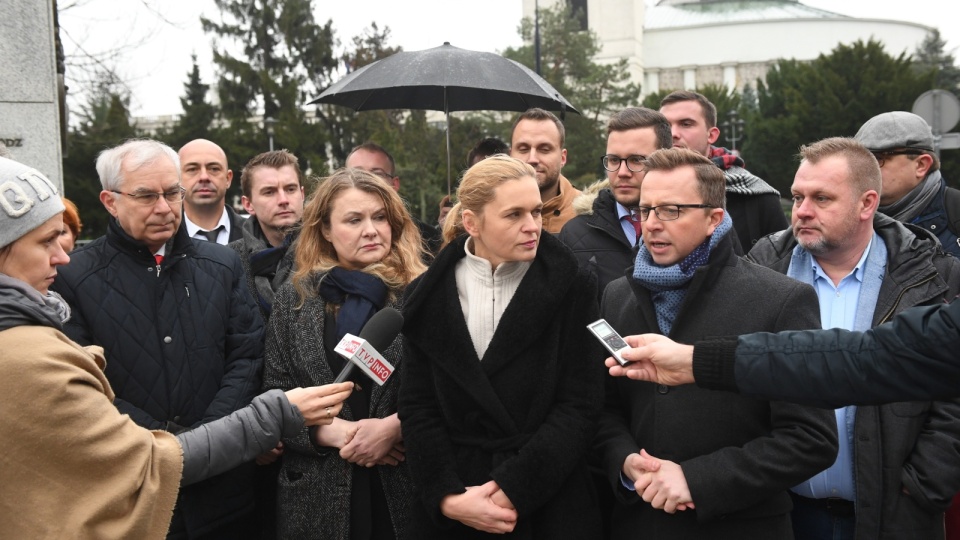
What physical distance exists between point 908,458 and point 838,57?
58.2 metres

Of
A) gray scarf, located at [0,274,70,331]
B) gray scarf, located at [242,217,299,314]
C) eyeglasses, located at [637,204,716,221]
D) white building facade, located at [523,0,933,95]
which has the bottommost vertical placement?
gray scarf, located at [242,217,299,314]

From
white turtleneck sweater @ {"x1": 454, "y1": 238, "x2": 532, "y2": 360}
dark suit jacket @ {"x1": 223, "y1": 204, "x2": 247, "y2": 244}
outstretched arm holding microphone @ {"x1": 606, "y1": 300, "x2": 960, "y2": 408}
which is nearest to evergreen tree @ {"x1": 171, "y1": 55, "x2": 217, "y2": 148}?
dark suit jacket @ {"x1": 223, "y1": 204, "x2": 247, "y2": 244}

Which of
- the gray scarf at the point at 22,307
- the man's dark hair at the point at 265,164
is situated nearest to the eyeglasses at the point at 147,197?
the gray scarf at the point at 22,307

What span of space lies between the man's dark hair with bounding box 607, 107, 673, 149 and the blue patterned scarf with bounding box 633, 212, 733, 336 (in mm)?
1704

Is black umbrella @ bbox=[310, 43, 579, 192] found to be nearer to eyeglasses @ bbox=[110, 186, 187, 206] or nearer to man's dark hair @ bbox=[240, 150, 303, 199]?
man's dark hair @ bbox=[240, 150, 303, 199]

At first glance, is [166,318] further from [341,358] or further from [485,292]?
[485,292]

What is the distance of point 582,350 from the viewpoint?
152 inches

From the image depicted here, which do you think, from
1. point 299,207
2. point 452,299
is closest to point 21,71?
point 299,207

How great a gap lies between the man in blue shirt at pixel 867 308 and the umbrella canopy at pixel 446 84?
8.39ft

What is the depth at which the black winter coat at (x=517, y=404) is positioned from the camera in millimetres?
3689

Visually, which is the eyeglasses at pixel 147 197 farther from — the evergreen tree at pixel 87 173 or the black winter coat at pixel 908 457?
the evergreen tree at pixel 87 173

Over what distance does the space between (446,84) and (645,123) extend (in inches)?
61.2

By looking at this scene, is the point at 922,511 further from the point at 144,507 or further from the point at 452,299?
the point at 144,507

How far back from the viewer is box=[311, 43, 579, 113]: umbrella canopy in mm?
6406
